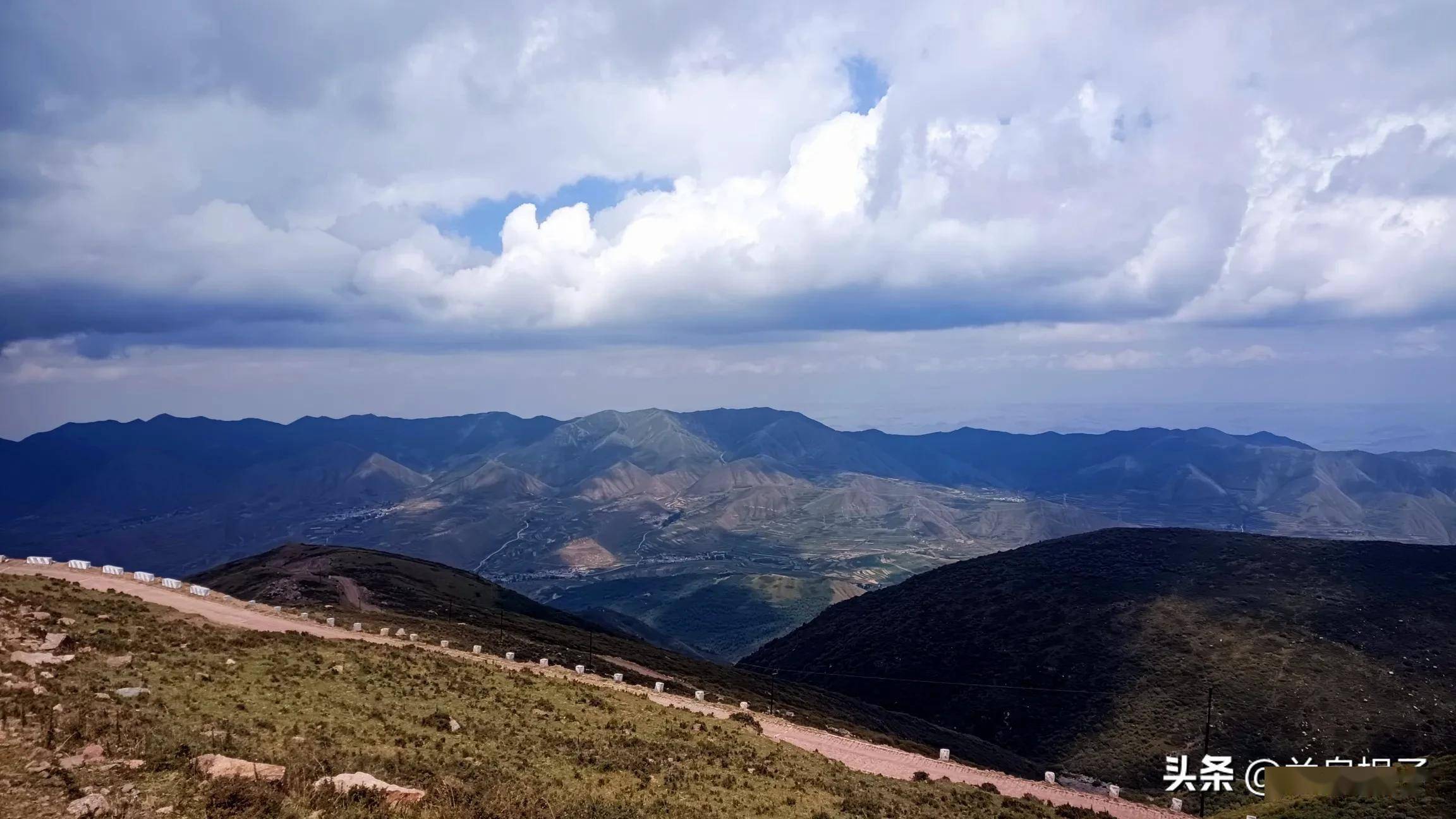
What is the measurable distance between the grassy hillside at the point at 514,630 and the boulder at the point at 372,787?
116 ft

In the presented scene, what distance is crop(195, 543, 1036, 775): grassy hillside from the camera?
57812 millimetres

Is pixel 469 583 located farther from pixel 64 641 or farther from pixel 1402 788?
pixel 1402 788

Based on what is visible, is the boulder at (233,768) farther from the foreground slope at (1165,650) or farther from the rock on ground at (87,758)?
the foreground slope at (1165,650)

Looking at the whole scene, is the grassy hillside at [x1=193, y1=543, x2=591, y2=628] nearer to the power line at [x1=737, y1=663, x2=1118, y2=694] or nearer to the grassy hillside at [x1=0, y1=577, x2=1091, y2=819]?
the power line at [x1=737, y1=663, x2=1118, y2=694]

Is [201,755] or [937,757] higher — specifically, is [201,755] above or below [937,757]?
above

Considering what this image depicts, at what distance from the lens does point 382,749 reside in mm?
23906

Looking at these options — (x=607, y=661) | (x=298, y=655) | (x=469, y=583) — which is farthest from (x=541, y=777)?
(x=469, y=583)

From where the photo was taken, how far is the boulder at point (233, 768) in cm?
1742

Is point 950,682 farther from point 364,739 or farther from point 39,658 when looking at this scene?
point 39,658

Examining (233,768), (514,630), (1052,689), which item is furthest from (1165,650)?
(233,768)

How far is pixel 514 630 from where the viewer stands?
242 feet

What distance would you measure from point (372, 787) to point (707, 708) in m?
29.8

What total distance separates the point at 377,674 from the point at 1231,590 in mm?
116186

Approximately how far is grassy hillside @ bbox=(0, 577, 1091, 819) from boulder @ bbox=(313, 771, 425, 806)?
44 cm
